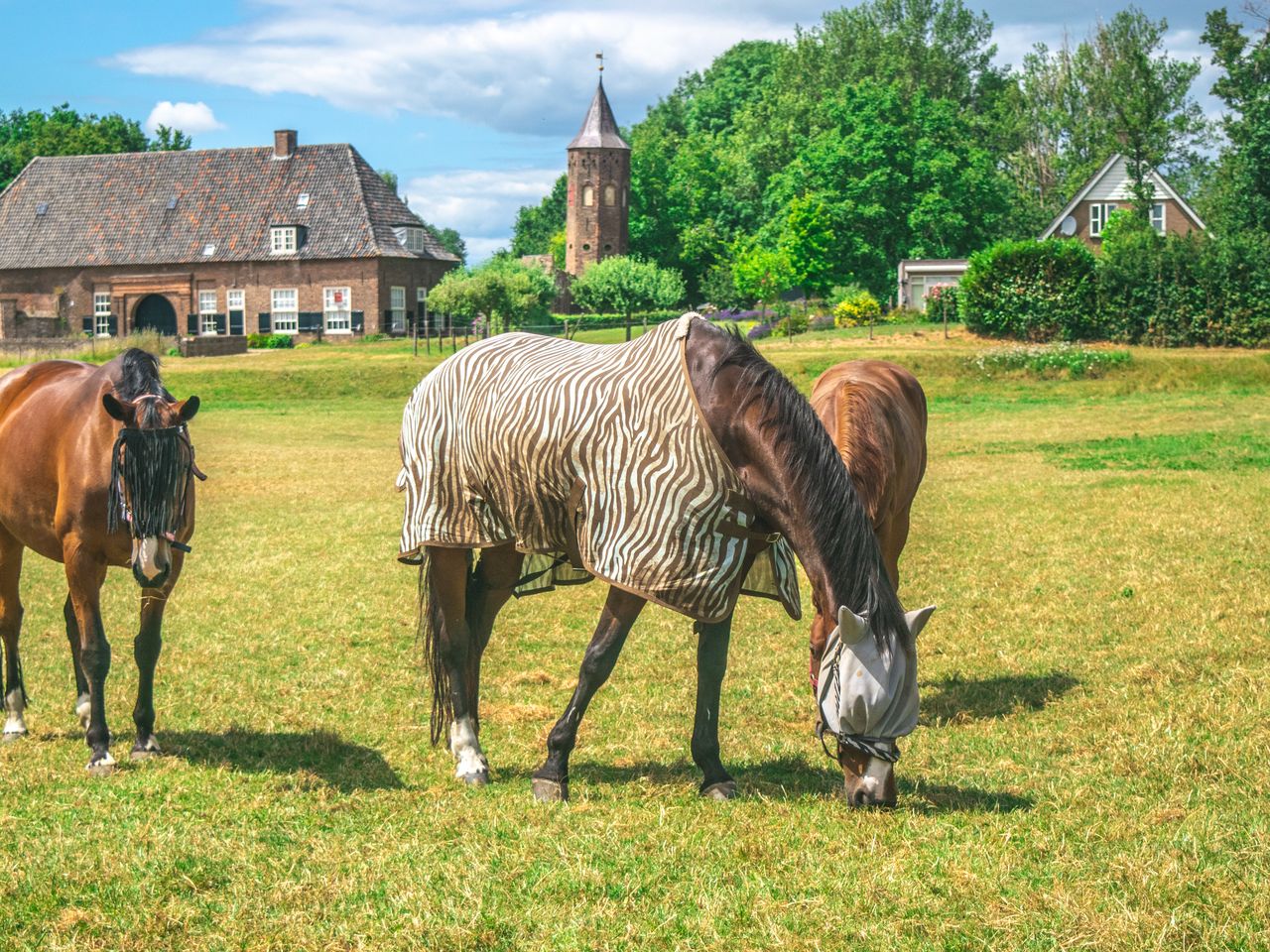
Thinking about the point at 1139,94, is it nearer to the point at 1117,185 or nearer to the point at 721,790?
the point at 1117,185

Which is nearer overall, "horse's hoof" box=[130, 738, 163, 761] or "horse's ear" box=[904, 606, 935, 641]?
"horse's ear" box=[904, 606, 935, 641]

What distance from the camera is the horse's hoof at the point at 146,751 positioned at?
6852 millimetres

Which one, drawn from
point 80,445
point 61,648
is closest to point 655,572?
point 80,445

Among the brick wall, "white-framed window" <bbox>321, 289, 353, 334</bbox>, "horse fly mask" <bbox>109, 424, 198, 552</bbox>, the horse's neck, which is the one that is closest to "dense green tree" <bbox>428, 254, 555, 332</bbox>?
the brick wall

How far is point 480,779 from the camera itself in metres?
6.40

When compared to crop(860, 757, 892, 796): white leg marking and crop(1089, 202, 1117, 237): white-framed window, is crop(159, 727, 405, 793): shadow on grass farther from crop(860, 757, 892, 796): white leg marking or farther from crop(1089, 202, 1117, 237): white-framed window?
crop(1089, 202, 1117, 237): white-framed window

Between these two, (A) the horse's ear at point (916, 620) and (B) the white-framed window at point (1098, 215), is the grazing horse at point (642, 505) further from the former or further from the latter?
(B) the white-framed window at point (1098, 215)

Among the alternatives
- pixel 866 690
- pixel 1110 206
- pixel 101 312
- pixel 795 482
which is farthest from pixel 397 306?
pixel 866 690

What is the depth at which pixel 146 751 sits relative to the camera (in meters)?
6.89

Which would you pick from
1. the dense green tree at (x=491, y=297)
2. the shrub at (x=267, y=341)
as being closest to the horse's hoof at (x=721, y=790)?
the dense green tree at (x=491, y=297)

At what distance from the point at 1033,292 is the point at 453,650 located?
38549 millimetres

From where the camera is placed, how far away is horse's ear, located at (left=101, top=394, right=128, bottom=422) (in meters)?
6.23

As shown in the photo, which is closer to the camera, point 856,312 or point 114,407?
point 114,407

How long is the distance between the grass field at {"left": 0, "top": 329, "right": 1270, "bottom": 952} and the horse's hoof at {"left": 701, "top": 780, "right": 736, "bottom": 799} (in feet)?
0.29
